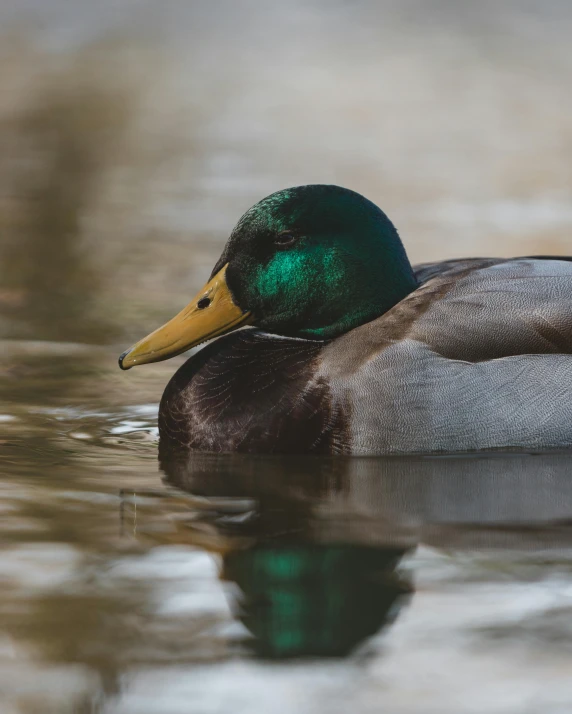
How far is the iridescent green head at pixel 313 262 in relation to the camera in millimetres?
5801

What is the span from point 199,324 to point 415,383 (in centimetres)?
98

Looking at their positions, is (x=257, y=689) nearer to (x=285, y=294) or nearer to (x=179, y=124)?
(x=285, y=294)

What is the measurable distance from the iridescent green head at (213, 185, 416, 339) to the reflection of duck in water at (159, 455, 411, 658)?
0.79m

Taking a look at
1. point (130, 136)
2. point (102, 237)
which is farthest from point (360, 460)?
point (130, 136)

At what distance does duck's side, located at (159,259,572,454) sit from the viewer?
5.52 m

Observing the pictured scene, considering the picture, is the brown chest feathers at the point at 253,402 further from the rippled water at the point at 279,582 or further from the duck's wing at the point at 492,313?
the duck's wing at the point at 492,313

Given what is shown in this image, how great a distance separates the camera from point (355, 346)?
5.65 m

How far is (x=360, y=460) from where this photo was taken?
554 centimetres

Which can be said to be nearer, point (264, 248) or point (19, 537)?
point (19, 537)

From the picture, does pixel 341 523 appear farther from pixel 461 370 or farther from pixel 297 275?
pixel 297 275

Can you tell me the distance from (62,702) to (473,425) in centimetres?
283

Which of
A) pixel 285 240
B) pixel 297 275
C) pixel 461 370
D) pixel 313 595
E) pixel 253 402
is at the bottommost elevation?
pixel 313 595

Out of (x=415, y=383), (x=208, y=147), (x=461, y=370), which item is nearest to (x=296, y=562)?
(x=415, y=383)

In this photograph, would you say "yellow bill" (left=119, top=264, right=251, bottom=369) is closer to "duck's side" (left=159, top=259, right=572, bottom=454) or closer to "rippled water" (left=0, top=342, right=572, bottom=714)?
"duck's side" (left=159, top=259, right=572, bottom=454)
